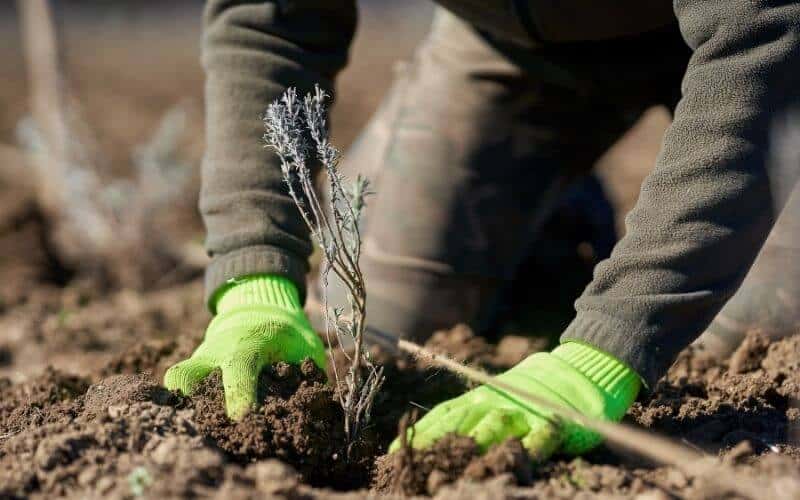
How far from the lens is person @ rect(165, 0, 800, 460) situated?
1.41 metres

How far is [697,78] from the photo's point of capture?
1.45 m

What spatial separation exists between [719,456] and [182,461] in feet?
2.78

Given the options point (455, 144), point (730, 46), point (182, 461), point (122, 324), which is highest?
point (730, 46)

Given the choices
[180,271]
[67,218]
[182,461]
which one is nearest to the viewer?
[182,461]

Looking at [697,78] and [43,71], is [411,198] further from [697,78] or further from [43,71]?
[43,71]

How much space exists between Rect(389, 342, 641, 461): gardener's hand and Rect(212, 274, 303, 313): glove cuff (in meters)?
0.47

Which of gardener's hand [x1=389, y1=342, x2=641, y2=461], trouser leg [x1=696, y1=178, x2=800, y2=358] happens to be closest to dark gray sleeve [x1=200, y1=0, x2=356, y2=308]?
gardener's hand [x1=389, y1=342, x2=641, y2=461]

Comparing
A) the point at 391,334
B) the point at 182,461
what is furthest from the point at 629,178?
the point at 182,461

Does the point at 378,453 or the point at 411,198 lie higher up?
the point at 411,198

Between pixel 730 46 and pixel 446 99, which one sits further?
pixel 446 99

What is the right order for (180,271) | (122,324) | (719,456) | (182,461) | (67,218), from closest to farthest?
(182,461) < (719,456) < (122,324) < (180,271) < (67,218)

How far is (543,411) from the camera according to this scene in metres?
1.36

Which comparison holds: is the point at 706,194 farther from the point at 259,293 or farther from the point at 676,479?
the point at 259,293

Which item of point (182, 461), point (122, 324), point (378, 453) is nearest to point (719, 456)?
point (378, 453)
